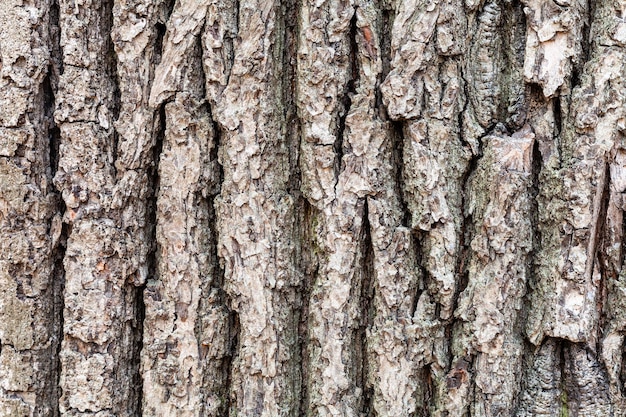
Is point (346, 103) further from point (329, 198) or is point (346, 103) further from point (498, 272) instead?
point (498, 272)

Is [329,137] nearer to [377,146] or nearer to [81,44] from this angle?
[377,146]

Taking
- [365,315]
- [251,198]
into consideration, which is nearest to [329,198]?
[251,198]

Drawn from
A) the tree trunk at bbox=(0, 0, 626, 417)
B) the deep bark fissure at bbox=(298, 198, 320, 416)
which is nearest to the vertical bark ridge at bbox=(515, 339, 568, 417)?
the tree trunk at bbox=(0, 0, 626, 417)

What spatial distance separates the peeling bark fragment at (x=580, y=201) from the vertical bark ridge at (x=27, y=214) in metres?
1.08

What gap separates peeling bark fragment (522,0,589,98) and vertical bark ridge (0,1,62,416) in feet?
3.46

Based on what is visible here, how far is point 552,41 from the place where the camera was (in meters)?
1.25

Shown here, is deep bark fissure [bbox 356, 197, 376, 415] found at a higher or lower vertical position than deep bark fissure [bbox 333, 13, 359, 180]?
lower

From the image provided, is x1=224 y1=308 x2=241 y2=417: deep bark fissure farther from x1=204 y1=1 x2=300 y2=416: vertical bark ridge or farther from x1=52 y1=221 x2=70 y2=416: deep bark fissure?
x1=52 y1=221 x2=70 y2=416: deep bark fissure

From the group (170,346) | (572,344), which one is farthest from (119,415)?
(572,344)

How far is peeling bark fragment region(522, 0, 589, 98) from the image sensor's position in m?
1.24

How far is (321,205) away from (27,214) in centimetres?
66

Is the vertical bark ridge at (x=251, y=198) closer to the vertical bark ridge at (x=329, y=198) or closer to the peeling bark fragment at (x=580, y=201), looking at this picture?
the vertical bark ridge at (x=329, y=198)

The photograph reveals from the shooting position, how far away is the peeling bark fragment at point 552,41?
1.24 m

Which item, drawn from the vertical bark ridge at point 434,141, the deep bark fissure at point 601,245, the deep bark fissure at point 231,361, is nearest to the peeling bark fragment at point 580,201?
the deep bark fissure at point 601,245
